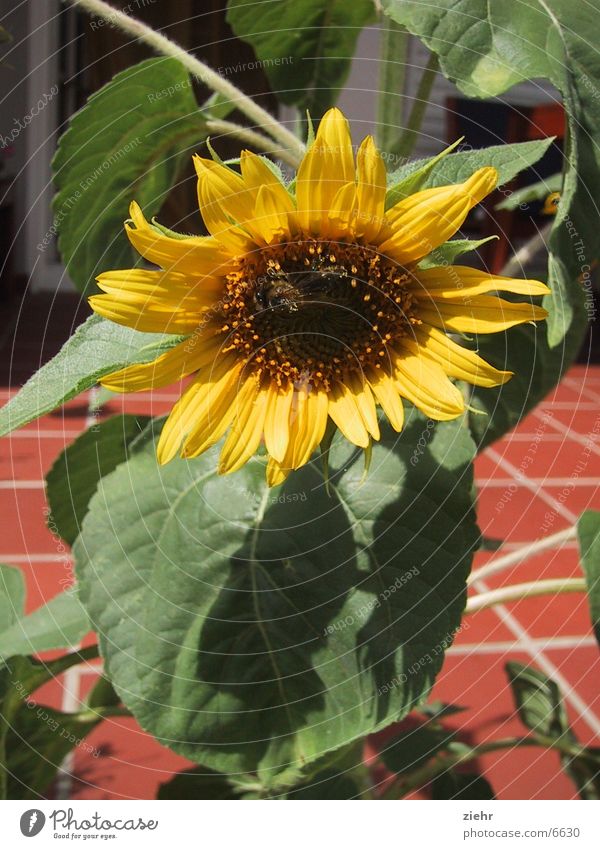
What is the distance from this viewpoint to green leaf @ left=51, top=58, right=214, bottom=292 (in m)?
0.39

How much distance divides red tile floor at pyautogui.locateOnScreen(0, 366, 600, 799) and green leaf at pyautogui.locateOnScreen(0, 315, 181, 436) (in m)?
0.23

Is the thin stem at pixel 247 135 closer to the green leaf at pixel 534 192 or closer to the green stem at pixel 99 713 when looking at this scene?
the green leaf at pixel 534 192

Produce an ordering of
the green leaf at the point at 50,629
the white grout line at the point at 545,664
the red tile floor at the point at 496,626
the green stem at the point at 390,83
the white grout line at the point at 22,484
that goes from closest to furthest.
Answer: the green stem at the point at 390,83 → the green leaf at the point at 50,629 → the red tile floor at the point at 496,626 → the white grout line at the point at 545,664 → the white grout line at the point at 22,484

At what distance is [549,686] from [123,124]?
0.49 m

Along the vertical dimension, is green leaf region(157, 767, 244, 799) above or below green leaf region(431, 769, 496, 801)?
below

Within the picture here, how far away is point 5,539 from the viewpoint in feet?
4.36

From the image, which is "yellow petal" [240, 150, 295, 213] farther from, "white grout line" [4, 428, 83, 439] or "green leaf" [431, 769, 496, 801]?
"white grout line" [4, 428, 83, 439]

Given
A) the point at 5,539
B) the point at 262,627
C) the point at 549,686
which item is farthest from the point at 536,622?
the point at 262,627

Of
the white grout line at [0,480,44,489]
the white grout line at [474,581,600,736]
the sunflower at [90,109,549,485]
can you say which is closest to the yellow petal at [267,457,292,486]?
the sunflower at [90,109,549,485]

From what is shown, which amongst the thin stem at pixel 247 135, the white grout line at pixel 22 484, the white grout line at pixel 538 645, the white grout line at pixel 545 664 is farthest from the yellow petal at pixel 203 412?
the white grout line at pixel 22 484

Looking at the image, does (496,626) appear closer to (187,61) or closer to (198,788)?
(198,788)

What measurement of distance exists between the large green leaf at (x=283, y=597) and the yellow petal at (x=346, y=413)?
0.04 metres

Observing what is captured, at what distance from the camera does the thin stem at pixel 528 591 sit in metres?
0.44

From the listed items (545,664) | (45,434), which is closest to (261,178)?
(545,664)
